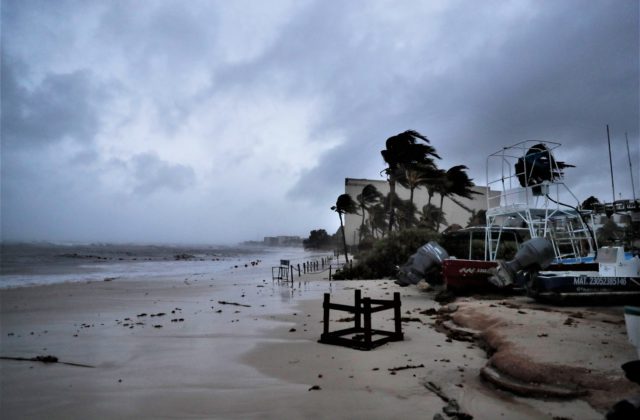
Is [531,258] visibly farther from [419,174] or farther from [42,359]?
[419,174]

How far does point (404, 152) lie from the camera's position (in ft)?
96.8

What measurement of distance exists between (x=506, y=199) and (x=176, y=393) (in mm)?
11452

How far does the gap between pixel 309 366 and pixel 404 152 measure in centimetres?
2447

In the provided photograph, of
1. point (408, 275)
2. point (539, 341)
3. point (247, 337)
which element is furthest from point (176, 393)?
point (408, 275)

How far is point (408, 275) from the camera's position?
46.5 feet

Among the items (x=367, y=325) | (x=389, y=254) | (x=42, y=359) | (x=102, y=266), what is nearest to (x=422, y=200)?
(x=389, y=254)

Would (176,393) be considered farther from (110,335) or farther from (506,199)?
(506,199)

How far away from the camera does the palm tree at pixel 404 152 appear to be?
29625mm

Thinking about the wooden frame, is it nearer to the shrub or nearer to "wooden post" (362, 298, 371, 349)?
"wooden post" (362, 298, 371, 349)

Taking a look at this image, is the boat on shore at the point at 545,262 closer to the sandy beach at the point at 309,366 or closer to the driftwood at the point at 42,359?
the sandy beach at the point at 309,366

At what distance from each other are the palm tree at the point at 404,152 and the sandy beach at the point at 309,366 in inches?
755

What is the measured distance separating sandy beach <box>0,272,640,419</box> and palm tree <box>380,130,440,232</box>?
62.9 ft

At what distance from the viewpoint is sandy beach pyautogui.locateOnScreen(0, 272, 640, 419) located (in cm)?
489

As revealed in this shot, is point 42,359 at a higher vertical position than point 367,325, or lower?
lower
